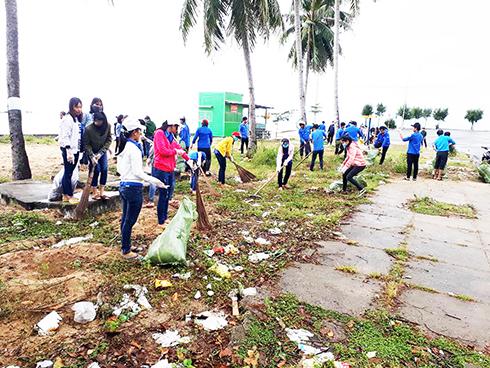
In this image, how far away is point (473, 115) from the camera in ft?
230

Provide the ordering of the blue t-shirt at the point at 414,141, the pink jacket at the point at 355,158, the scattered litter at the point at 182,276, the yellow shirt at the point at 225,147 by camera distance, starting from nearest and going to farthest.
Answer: the scattered litter at the point at 182,276, the pink jacket at the point at 355,158, the yellow shirt at the point at 225,147, the blue t-shirt at the point at 414,141

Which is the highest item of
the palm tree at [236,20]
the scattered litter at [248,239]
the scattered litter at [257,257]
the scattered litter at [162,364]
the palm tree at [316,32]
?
the palm tree at [316,32]

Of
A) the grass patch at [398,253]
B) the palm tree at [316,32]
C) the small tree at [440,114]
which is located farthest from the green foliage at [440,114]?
the grass patch at [398,253]

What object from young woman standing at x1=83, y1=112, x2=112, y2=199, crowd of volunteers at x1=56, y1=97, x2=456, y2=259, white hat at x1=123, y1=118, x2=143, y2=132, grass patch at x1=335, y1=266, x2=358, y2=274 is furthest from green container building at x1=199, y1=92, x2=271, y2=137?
grass patch at x1=335, y1=266, x2=358, y2=274

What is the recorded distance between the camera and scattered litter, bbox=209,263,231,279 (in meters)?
3.49

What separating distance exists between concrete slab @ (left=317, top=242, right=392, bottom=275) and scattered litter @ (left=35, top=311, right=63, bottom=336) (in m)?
2.81

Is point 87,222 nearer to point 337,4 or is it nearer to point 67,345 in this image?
point 67,345

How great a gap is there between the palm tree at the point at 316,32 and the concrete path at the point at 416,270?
1477cm

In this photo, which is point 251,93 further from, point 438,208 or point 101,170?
point 101,170

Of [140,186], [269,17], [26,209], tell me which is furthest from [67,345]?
[269,17]

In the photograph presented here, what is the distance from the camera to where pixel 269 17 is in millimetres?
12703

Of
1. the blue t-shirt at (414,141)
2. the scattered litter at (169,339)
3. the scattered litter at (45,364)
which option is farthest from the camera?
the blue t-shirt at (414,141)

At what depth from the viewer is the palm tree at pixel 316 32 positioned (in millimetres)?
19562

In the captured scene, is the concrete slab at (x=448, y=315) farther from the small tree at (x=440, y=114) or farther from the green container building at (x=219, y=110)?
the small tree at (x=440, y=114)
